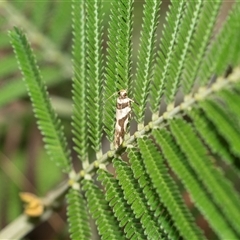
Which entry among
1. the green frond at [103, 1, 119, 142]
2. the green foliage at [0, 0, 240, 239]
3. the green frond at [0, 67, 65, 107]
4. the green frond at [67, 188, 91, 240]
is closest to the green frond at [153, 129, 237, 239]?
the green foliage at [0, 0, 240, 239]

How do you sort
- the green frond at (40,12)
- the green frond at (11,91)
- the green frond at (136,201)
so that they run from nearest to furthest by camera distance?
1. the green frond at (136,201)
2. the green frond at (11,91)
3. the green frond at (40,12)

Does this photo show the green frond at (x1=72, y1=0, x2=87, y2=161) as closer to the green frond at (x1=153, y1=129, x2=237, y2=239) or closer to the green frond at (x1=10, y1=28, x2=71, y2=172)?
the green frond at (x1=10, y1=28, x2=71, y2=172)

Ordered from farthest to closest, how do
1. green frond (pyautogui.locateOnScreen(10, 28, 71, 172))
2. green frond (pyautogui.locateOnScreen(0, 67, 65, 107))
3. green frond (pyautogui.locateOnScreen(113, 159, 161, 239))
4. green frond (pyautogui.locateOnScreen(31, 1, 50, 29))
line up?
1. green frond (pyautogui.locateOnScreen(31, 1, 50, 29))
2. green frond (pyautogui.locateOnScreen(0, 67, 65, 107))
3. green frond (pyautogui.locateOnScreen(10, 28, 71, 172))
4. green frond (pyautogui.locateOnScreen(113, 159, 161, 239))

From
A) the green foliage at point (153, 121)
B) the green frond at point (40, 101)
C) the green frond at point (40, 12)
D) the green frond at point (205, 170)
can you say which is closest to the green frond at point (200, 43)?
the green foliage at point (153, 121)

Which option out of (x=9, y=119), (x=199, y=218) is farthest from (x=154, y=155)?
(x=9, y=119)

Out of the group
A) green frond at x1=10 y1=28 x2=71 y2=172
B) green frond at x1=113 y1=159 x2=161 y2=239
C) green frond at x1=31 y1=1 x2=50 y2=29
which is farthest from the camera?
green frond at x1=31 y1=1 x2=50 y2=29

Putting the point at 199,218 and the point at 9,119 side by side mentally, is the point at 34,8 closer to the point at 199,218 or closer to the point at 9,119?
the point at 9,119

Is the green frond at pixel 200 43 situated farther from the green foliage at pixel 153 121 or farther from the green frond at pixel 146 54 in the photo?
the green frond at pixel 146 54

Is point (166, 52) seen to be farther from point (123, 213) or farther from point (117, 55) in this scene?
point (123, 213)
